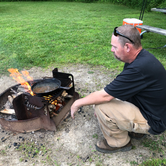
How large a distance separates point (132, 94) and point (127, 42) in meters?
0.62

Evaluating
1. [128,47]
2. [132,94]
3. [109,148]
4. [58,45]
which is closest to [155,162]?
[109,148]

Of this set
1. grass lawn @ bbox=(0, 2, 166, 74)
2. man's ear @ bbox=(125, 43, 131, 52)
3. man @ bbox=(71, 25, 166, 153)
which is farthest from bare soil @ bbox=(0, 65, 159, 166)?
grass lawn @ bbox=(0, 2, 166, 74)

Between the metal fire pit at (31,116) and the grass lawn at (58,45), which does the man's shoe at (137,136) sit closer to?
the metal fire pit at (31,116)

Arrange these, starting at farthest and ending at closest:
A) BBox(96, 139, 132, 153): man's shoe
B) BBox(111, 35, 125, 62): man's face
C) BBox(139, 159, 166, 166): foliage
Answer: BBox(96, 139, 132, 153): man's shoe, BBox(139, 159, 166, 166): foliage, BBox(111, 35, 125, 62): man's face

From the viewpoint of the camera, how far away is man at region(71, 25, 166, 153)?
67.6 inches

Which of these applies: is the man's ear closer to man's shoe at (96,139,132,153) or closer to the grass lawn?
man's shoe at (96,139,132,153)

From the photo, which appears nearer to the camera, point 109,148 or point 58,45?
point 109,148

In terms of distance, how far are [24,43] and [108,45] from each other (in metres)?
3.55

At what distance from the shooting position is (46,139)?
2.49m

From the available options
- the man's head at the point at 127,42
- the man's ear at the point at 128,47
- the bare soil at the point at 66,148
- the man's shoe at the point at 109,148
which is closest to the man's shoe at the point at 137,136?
the bare soil at the point at 66,148

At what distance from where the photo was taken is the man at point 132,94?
172 cm

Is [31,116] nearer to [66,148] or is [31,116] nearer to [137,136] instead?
[66,148]

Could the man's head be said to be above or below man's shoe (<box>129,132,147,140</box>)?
above

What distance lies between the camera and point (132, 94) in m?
1.77
